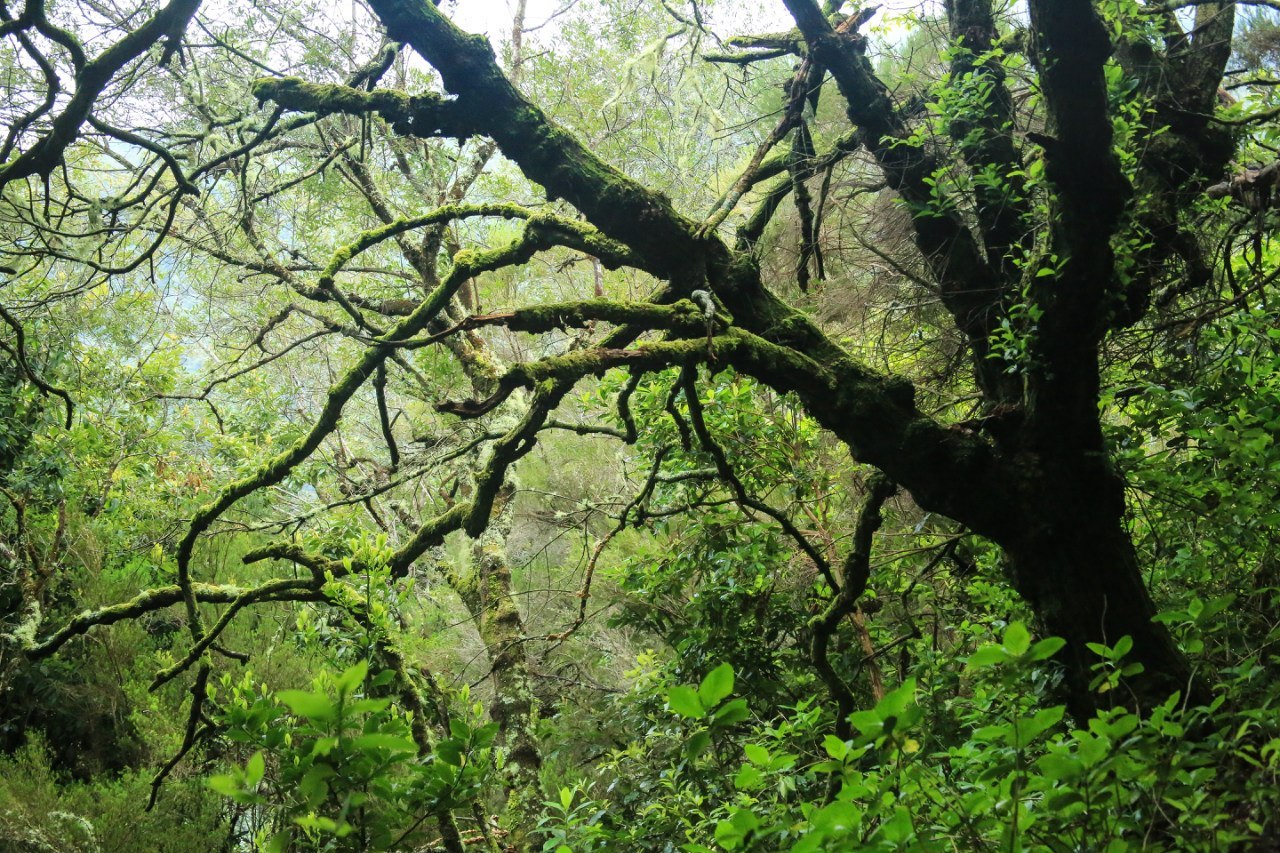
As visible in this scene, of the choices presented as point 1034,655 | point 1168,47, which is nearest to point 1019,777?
point 1034,655

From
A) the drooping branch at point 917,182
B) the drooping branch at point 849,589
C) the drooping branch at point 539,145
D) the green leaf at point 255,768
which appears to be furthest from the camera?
the drooping branch at point 917,182

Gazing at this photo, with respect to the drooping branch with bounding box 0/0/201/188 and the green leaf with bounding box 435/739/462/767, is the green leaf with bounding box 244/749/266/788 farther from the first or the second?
the drooping branch with bounding box 0/0/201/188

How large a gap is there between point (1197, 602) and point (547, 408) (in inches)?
67.4

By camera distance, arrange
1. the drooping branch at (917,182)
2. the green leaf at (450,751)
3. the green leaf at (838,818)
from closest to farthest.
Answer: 1. the green leaf at (838,818)
2. the green leaf at (450,751)
3. the drooping branch at (917,182)

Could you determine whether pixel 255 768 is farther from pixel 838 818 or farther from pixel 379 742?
pixel 838 818

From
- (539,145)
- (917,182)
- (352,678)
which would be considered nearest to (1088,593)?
(917,182)

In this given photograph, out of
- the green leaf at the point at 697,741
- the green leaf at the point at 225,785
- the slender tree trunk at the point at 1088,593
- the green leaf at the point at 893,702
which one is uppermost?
the green leaf at the point at 225,785

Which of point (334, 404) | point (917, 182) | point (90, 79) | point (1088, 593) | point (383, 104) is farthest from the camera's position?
point (917, 182)

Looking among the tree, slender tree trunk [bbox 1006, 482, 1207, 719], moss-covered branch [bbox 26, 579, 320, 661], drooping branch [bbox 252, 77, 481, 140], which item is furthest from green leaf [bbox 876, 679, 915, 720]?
drooping branch [bbox 252, 77, 481, 140]

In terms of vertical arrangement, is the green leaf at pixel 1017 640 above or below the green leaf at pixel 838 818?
above

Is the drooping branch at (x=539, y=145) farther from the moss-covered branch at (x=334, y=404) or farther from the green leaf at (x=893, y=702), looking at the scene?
the green leaf at (x=893, y=702)

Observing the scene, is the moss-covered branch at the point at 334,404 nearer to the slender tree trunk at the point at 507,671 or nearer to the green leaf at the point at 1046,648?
the slender tree trunk at the point at 507,671

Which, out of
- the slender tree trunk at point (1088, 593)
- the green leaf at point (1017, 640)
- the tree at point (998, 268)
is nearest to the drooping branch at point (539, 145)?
the tree at point (998, 268)

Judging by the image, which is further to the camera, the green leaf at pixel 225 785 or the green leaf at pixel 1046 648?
the green leaf at pixel 1046 648
